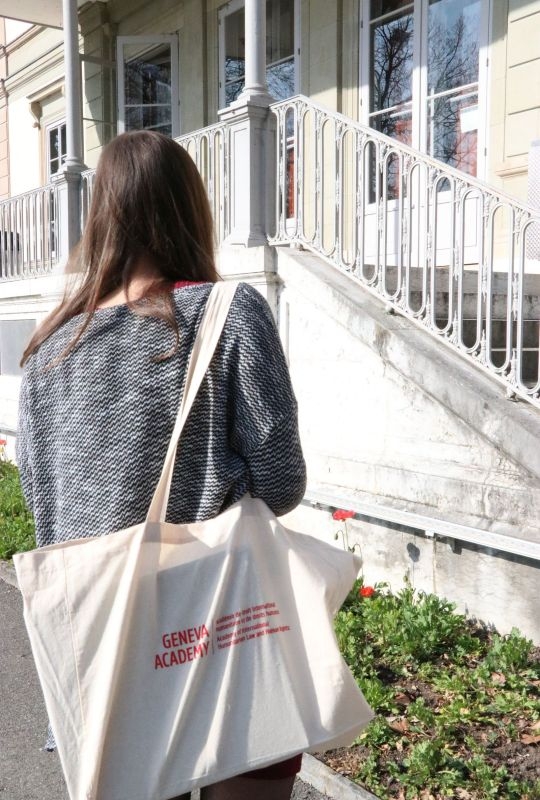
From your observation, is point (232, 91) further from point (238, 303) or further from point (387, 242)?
point (238, 303)

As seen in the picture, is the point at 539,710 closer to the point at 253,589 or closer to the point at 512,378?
the point at 512,378

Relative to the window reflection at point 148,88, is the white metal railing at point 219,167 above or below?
below

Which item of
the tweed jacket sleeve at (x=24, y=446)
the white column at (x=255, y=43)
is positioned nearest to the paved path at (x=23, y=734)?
the tweed jacket sleeve at (x=24, y=446)

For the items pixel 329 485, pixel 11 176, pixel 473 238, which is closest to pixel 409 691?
pixel 329 485

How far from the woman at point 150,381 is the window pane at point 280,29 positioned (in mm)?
8245

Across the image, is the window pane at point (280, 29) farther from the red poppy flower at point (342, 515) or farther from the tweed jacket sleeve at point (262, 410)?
the tweed jacket sleeve at point (262, 410)

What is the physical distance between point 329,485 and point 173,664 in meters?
3.82

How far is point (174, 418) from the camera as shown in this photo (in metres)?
1.54

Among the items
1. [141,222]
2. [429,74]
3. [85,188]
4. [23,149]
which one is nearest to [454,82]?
[429,74]

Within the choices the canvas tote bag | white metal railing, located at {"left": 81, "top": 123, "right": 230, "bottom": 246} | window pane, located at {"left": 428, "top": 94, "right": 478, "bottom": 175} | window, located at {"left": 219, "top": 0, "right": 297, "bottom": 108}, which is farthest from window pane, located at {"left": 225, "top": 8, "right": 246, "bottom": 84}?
the canvas tote bag

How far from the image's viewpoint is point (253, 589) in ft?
4.88

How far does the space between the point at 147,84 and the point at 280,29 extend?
2.75m

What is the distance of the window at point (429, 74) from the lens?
746 centimetres

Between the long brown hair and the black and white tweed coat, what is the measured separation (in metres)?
0.08
